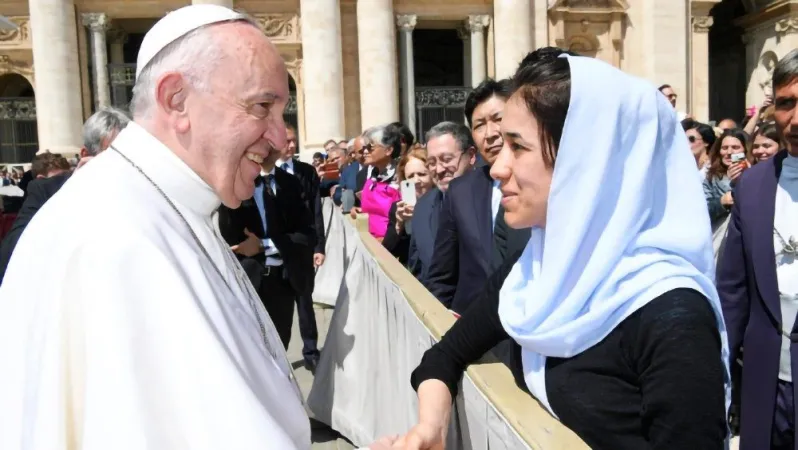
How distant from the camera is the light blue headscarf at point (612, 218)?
4.94 ft

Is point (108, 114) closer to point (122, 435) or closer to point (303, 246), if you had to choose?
point (303, 246)

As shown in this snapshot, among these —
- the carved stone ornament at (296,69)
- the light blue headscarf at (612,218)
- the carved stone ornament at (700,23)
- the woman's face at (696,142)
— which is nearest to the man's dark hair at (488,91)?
the light blue headscarf at (612,218)

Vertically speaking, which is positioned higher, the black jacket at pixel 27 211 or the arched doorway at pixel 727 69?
the arched doorway at pixel 727 69

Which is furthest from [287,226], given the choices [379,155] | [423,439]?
[423,439]

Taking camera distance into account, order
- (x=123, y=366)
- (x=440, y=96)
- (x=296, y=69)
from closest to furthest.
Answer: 1. (x=123, y=366)
2. (x=440, y=96)
3. (x=296, y=69)

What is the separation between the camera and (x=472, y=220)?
325cm

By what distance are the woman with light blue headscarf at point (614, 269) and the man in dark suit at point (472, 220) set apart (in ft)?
4.44

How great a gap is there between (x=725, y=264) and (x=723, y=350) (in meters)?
1.55

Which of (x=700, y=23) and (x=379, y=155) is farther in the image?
(x=700, y=23)

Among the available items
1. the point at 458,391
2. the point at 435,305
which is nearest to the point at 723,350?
the point at 458,391

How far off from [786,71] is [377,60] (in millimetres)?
16947

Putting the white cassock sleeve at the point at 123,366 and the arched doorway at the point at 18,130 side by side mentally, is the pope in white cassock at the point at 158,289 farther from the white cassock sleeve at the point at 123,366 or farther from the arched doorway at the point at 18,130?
the arched doorway at the point at 18,130

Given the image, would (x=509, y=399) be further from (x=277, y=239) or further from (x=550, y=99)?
(x=277, y=239)

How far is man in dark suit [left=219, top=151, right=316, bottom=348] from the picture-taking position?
5.14 metres
